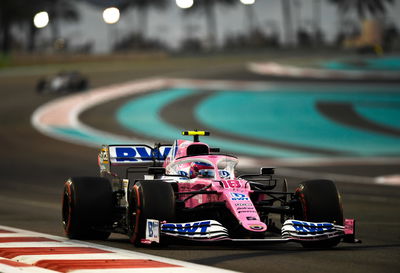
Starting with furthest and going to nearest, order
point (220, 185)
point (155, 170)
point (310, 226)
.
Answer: point (155, 170)
point (220, 185)
point (310, 226)

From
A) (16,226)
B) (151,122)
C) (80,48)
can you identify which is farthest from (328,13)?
(16,226)

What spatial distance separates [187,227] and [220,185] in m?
0.85

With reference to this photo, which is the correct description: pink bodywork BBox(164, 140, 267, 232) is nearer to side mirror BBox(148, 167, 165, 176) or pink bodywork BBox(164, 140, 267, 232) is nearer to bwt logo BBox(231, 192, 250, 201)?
bwt logo BBox(231, 192, 250, 201)

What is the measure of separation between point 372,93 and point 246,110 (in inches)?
368

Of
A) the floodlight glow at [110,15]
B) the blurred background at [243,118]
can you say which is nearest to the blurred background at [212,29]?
the blurred background at [243,118]

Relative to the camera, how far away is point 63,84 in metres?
52.8

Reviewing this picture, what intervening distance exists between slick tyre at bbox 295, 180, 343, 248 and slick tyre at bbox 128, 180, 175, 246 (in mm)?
1673

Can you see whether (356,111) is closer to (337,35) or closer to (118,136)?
(118,136)

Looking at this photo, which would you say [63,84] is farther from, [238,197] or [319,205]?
[238,197]

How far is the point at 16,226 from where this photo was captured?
14.0 m

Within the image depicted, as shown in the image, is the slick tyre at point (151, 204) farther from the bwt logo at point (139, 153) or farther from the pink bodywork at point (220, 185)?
the bwt logo at point (139, 153)

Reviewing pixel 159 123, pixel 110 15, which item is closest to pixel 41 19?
pixel 110 15

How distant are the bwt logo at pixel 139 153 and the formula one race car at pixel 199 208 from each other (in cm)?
58

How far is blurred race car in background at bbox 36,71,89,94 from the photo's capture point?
52875mm
